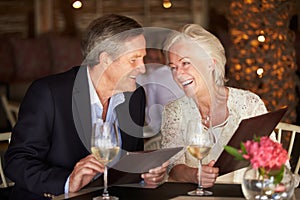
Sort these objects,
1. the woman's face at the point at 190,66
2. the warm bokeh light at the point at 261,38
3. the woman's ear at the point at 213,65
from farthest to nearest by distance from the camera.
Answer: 1. the warm bokeh light at the point at 261,38
2. the woman's ear at the point at 213,65
3. the woman's face at the point at 190,66

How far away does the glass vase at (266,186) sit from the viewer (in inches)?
80.3

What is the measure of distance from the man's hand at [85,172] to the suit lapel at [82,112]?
0.32 m

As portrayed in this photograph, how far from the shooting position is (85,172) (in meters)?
2.41

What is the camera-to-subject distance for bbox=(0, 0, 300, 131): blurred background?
4.61m

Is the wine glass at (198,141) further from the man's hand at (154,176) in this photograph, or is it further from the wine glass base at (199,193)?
the man's hand at (154,176)

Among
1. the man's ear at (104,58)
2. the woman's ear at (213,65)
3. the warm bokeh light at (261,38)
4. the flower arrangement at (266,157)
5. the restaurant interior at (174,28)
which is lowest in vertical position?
the restaurant interior at (174,28)

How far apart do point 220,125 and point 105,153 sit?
1.00 m

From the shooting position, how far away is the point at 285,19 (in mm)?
4621

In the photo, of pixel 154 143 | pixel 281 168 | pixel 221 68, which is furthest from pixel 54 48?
pixel 281 168

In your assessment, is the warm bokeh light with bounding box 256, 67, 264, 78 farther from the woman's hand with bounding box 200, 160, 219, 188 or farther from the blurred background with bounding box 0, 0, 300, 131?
the woman's hand with bounding box 200, 160, 219, 188

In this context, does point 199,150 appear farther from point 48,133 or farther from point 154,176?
point 48,133

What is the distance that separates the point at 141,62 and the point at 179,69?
0.24m

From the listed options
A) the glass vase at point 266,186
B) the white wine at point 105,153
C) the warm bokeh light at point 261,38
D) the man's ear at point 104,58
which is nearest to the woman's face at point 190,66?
the man's ear at point 104,58

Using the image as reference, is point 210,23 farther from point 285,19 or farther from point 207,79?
point 207,79
